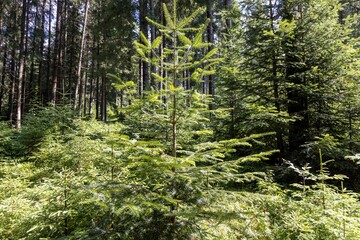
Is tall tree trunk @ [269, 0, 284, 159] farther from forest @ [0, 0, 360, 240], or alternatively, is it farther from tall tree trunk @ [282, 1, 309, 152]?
tall tree trunk @ [282, 1, 309, 152]

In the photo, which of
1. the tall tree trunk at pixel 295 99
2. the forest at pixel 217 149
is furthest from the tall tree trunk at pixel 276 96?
the tall tree trunk at pixel 295 99

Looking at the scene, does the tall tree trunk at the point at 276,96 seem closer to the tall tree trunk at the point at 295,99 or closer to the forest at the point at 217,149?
the forest at the point at 217,149

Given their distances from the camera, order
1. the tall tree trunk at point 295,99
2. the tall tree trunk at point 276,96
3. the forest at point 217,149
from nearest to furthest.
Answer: the forest at point 217,149 < the tall tree trunk at point 295,99 < the tall tree trunk at point 276,96

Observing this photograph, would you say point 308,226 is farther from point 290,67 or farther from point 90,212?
point 290,67

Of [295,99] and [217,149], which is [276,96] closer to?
[295,99]

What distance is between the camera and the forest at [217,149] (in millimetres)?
2400

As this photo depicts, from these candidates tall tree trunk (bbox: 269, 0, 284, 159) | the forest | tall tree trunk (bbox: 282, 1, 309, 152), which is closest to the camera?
the forest

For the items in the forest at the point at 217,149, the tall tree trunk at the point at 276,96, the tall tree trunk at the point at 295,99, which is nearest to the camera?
the forest at the point at 217,149

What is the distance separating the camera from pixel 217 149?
94.3 inches

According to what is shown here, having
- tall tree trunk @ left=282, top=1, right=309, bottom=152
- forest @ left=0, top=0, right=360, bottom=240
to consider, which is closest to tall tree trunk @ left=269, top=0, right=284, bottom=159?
forest @ left=0, top=0, right=360, bottom=240

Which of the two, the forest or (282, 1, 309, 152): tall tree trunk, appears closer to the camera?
the forest

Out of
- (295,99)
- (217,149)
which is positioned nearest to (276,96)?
(295,99)

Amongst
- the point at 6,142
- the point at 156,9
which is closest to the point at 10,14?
the point at 156,9

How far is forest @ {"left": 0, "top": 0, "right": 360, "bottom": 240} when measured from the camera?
94.5 inches
